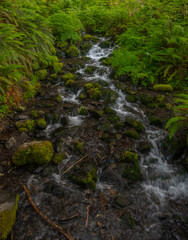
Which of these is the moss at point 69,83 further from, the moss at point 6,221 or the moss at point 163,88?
the moss at point 6,221

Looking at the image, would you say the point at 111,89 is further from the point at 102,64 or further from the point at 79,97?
the point at 102,64

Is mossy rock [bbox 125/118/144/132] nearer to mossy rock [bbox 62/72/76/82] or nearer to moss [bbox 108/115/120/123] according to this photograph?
moss [bbox 108/115/120/123]

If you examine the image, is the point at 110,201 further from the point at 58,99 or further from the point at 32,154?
the point at 58,99

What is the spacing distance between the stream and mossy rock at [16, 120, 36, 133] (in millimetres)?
552

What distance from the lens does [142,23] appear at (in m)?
9.94

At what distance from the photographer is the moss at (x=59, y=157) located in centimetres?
396

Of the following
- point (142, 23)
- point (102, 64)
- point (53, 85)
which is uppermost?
point (142, 23)

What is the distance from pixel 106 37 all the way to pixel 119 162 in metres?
12.3

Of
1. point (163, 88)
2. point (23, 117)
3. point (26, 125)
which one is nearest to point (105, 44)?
point (163, 88)

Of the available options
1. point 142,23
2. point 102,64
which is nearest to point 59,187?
point 102,64

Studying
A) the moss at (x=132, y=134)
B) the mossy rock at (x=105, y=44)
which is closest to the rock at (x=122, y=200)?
the moss at (x=132, y=134)

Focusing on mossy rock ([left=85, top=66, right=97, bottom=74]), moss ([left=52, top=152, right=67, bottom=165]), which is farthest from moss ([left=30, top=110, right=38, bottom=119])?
mossy rock ([left=85, top=66, right=97, bottom=74])

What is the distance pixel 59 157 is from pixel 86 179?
3.17 ft

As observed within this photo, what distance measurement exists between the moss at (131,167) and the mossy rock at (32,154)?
6.79 feet
